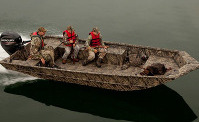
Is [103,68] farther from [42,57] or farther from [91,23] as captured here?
[91,23]

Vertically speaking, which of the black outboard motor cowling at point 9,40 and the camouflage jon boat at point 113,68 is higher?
the black outboard motor cowling at point 9,40

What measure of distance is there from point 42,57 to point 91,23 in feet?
29.7

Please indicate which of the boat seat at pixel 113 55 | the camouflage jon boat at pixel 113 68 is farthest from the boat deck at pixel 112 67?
the boat seat at pixel 113 55

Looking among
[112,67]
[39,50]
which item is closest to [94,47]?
[112,67]

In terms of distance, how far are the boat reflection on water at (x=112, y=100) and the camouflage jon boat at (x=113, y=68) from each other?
0.64 m

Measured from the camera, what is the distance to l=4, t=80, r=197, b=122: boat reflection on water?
10344 millimetres

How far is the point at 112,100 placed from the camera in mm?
11180

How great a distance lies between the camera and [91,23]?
65.5 ft

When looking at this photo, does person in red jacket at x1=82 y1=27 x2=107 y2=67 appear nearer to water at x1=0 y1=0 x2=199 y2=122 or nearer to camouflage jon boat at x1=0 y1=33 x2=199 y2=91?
camouflage jon boat at x1=0 y1=33 x2=199 y2=91

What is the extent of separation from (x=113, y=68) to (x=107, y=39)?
5.62m

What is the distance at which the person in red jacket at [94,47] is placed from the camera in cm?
1222

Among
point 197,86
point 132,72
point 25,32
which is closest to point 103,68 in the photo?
point 132,72

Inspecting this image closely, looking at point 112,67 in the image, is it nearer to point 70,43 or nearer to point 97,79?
point 97,79

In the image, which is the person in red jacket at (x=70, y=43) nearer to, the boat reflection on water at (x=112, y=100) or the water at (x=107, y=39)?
the boat reflection on water at (x=112, y=100)
